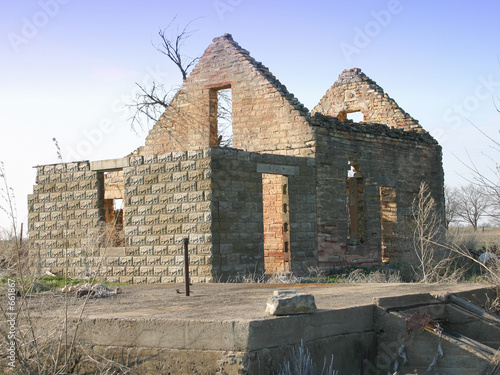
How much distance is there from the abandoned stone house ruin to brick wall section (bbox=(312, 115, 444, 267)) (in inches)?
1.3

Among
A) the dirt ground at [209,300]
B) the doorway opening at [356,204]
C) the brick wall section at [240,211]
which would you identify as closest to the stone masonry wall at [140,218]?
the brick wall section at [240,211]

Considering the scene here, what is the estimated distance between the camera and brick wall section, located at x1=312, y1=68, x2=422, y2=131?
1877cm

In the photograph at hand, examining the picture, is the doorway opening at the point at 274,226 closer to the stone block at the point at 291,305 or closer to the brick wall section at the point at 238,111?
the brick wall section at the point at 238,111

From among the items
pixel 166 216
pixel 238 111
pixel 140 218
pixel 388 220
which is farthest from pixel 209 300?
pixel 388 220

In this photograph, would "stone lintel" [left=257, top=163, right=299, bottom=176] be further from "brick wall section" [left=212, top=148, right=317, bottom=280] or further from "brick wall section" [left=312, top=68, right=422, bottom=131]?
"brick wall section" [left=312, top=68, right=422, bottom=131]

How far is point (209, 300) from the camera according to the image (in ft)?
24.4

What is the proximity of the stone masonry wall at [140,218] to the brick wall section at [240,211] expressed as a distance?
23 cm

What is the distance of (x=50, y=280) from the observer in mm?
12883

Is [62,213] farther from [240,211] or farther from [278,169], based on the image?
[278,169]

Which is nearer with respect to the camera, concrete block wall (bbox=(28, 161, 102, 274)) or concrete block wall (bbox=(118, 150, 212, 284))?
concrete block wall (bbox=(118, 150, 212, 284))

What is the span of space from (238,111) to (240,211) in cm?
432

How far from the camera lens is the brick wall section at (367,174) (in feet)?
47.5

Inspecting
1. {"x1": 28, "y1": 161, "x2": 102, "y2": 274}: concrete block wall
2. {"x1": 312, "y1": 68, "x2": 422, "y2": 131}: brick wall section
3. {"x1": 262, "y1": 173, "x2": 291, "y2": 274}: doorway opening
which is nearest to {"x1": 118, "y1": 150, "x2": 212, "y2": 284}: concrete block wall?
{"x1": 28, "y1": 161, "x2": 102, "y2": 274}: concrete block wall

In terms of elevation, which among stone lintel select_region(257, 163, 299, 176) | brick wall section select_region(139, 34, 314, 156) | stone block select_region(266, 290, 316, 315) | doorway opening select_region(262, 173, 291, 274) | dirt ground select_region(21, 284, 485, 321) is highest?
brick wall section select_region(139, 34, 314, 156)
